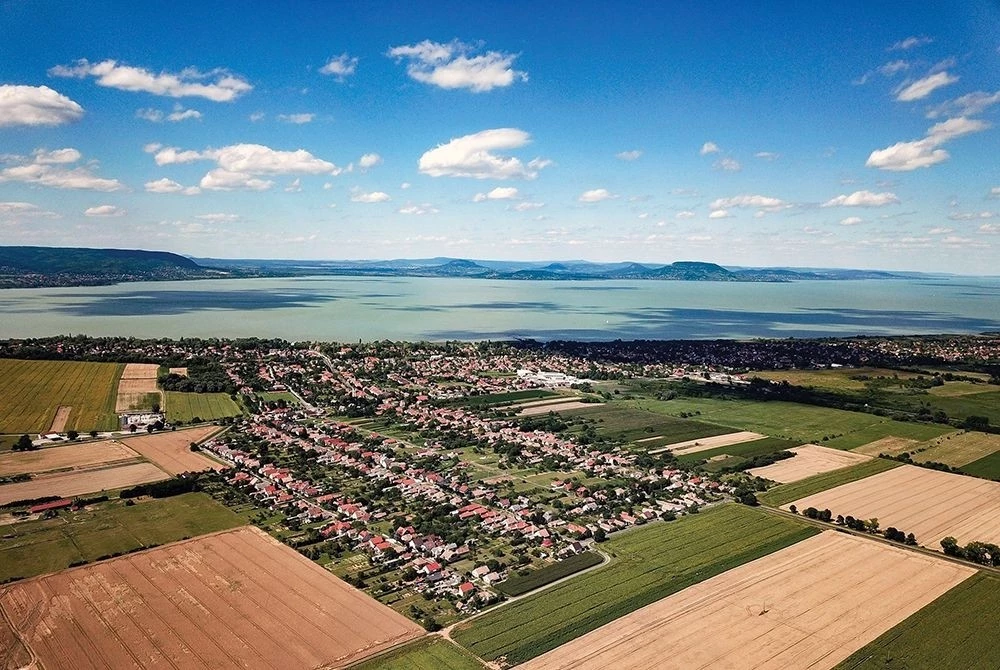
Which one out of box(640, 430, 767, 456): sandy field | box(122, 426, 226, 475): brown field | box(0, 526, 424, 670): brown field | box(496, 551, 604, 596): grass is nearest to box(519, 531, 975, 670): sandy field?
box(496, 551, 604, 596): grass

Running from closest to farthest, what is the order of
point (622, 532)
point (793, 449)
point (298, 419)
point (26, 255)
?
point (622, 532) < point (793, 449) < point (298, 419) < point (26, 255)

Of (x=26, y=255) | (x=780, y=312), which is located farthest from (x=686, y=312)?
(x=26, y=255)

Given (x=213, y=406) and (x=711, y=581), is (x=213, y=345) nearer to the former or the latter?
(x=213, y=406)

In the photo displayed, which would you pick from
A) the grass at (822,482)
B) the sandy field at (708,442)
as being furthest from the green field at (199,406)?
the grass at (822,482)

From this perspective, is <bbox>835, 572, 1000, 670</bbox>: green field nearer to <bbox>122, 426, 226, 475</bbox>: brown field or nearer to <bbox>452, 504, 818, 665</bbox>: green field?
<bbox>452, 504, 818, 665</bbox>: green field

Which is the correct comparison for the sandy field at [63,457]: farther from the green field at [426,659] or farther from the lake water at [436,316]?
the lake water at [436,316]
